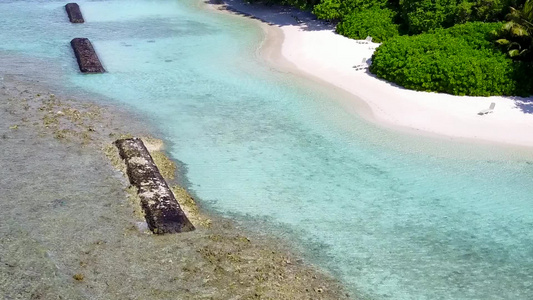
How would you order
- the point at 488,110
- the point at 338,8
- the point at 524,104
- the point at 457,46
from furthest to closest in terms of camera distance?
1. the point at 338,8
2. the point at 457,46
3. the point at 524,104
4. the point at 488,110

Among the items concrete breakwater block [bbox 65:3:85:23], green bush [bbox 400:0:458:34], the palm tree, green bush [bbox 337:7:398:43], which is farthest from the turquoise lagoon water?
green bush [bbox 400:0:458:34]

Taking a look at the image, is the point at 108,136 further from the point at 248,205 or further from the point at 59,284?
the point at 59,284

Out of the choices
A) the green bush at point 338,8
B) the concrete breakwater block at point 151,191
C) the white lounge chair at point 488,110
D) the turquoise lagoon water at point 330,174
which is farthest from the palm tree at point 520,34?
the concrete breakwater block at point 151,191

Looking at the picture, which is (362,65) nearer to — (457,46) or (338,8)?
(457,46)

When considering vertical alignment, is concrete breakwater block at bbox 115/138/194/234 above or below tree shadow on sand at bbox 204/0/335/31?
below

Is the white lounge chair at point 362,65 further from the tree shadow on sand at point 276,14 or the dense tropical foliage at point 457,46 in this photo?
the tree shadow on sand at point 276,14

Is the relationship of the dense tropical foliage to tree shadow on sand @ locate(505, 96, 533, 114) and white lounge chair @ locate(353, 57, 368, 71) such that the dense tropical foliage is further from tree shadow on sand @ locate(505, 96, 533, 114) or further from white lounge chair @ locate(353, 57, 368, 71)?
white lounge chair @ locate(353, 57, 368, 71)

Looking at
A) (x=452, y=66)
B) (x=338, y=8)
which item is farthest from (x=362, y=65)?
(x=338, y=8)

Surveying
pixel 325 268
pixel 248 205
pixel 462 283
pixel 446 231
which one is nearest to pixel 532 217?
pixel 446 231
